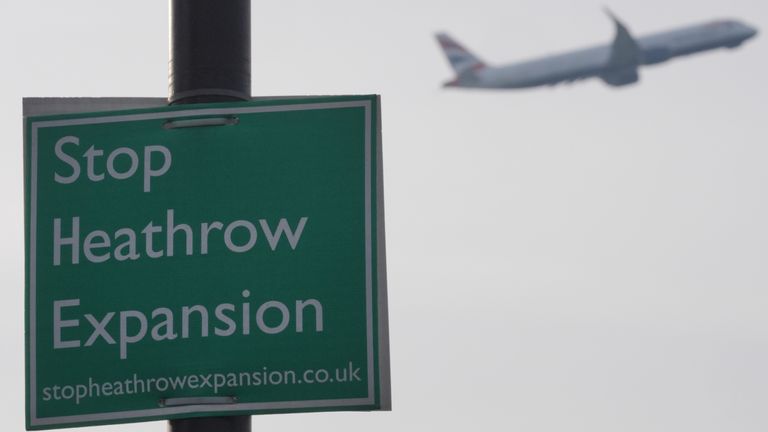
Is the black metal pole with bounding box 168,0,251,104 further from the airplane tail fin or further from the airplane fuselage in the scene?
the airplane tail fin

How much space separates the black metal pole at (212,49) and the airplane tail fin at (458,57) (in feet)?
343

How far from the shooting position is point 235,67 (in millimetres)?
9188

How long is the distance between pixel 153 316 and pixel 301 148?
1.17 meters

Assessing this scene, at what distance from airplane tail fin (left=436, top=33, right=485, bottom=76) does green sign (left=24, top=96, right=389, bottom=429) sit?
343ft

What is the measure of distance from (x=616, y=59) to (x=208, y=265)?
10083cm

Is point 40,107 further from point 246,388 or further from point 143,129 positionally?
point 246,388

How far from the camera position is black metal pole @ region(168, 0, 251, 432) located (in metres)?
9.14

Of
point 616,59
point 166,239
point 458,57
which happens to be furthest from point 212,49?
point 458,57

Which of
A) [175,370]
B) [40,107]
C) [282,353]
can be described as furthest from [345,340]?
[40,107]

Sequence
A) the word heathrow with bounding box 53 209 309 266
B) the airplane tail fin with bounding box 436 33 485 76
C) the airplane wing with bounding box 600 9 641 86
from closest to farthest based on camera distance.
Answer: the word heathrow with bounding box 53 209 309 266 < the airplane wing with bounding box 600 9 641 86 < the airplane tail fin with bounding box 436 33 485 76

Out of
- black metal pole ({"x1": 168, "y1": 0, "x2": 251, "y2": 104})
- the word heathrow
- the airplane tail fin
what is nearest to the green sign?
the word heathrow

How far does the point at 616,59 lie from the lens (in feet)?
356

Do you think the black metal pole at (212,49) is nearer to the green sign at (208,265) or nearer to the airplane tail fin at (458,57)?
the green sign at (208,265)

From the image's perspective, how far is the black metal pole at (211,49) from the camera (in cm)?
914
